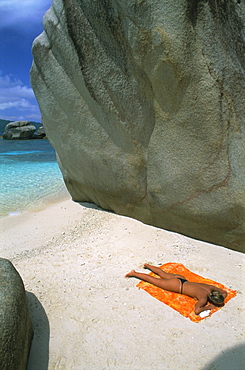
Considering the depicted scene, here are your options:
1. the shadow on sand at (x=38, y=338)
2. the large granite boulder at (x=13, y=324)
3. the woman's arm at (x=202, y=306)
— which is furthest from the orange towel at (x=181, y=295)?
the large granite boulder at (x=13, y=324)

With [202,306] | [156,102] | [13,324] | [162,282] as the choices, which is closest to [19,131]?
[156,102]

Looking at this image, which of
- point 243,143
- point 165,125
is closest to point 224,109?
point 243,143

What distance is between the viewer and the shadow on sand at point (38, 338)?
1.84 m

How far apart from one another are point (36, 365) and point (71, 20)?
3.39 meters

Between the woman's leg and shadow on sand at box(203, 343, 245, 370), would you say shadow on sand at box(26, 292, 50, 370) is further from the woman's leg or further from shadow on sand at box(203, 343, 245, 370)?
shadow on sand at box(203, 343, 245, 370)

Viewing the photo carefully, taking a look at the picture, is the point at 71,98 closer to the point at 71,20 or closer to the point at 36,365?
the point at 71,20

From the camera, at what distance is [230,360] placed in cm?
183

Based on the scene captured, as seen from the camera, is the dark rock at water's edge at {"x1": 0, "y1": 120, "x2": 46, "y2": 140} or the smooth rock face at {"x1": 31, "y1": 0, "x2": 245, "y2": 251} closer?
the smooth rock face at {"x1": 31, "y1": 0, "x2": 245, "y2": 251}

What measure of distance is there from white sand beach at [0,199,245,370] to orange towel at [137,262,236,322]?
5 centimetres

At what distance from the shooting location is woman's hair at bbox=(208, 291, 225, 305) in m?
2.27

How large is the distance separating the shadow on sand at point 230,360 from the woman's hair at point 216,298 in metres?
0.37

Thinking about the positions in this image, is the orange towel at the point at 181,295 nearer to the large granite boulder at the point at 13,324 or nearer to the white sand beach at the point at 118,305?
the white sand beach at the point at 118,305

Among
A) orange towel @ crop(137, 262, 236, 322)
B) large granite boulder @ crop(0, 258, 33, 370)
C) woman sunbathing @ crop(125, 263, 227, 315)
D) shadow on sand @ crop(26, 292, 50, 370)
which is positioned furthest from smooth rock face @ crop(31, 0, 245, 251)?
large granite boulder @ crop(0, 258, 33, 370)

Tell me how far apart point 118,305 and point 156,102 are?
2.00 m
